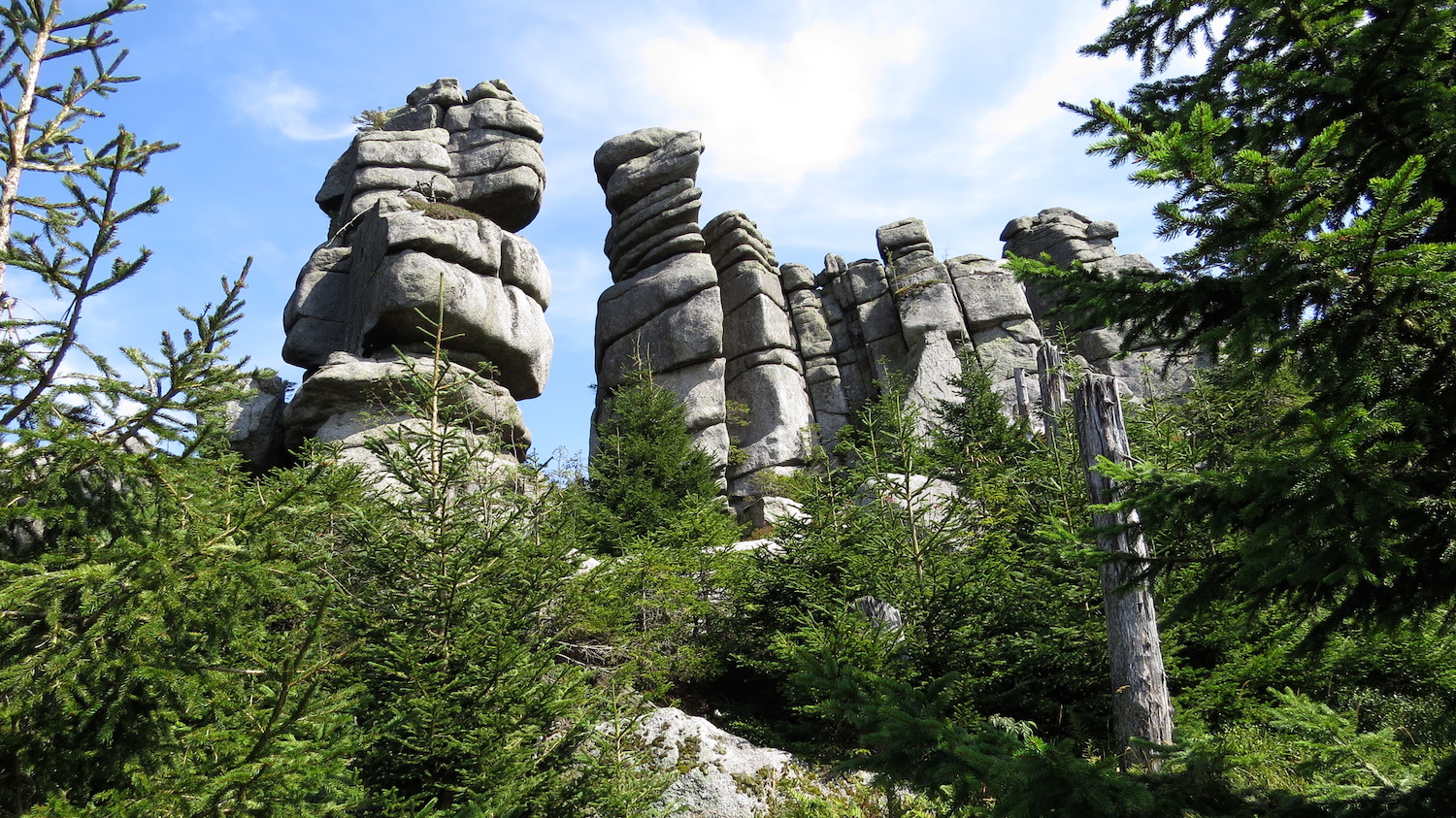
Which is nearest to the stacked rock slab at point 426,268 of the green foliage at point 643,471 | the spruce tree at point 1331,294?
the green foliage at point 643,471

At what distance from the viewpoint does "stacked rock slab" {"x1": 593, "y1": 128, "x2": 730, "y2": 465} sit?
27.3 metres

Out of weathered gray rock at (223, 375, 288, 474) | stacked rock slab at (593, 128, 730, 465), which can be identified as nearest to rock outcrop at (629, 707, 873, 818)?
stacked rock slab at (593, 128, 730, 465)

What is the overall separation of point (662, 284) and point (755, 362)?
4.49 meters

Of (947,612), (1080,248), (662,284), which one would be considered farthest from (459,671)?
(1080,248)

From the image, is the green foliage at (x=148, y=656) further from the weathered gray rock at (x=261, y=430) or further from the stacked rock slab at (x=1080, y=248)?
the stacked rock slab at (x=1080, y=248)

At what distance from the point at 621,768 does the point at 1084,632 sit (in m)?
5.34

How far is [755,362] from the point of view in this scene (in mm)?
29125

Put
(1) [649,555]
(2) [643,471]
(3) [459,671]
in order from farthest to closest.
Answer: (2) [643,471], (1) [649,555], (3) [459,671]

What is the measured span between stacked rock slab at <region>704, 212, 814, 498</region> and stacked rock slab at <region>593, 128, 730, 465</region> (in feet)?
3.34

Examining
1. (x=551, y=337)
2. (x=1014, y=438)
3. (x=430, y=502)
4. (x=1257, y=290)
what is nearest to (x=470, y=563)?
(x=430, y=502)

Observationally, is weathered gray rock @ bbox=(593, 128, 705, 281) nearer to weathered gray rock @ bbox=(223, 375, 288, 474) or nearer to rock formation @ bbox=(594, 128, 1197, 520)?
rock formation @ bbox=(594, 128, 1197, 520)

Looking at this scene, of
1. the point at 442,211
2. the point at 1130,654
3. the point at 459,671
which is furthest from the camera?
the point at 442,211

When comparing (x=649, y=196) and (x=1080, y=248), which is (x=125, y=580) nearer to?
(x=649, y=196)

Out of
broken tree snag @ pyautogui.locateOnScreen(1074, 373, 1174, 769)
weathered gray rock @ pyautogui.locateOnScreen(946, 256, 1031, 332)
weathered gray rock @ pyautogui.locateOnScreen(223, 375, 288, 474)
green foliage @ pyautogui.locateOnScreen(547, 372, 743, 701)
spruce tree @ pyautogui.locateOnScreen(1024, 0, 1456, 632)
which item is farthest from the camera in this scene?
weathered gray rock @ pyautogui.locateOnScreen(946, 256, 1031, 332)
